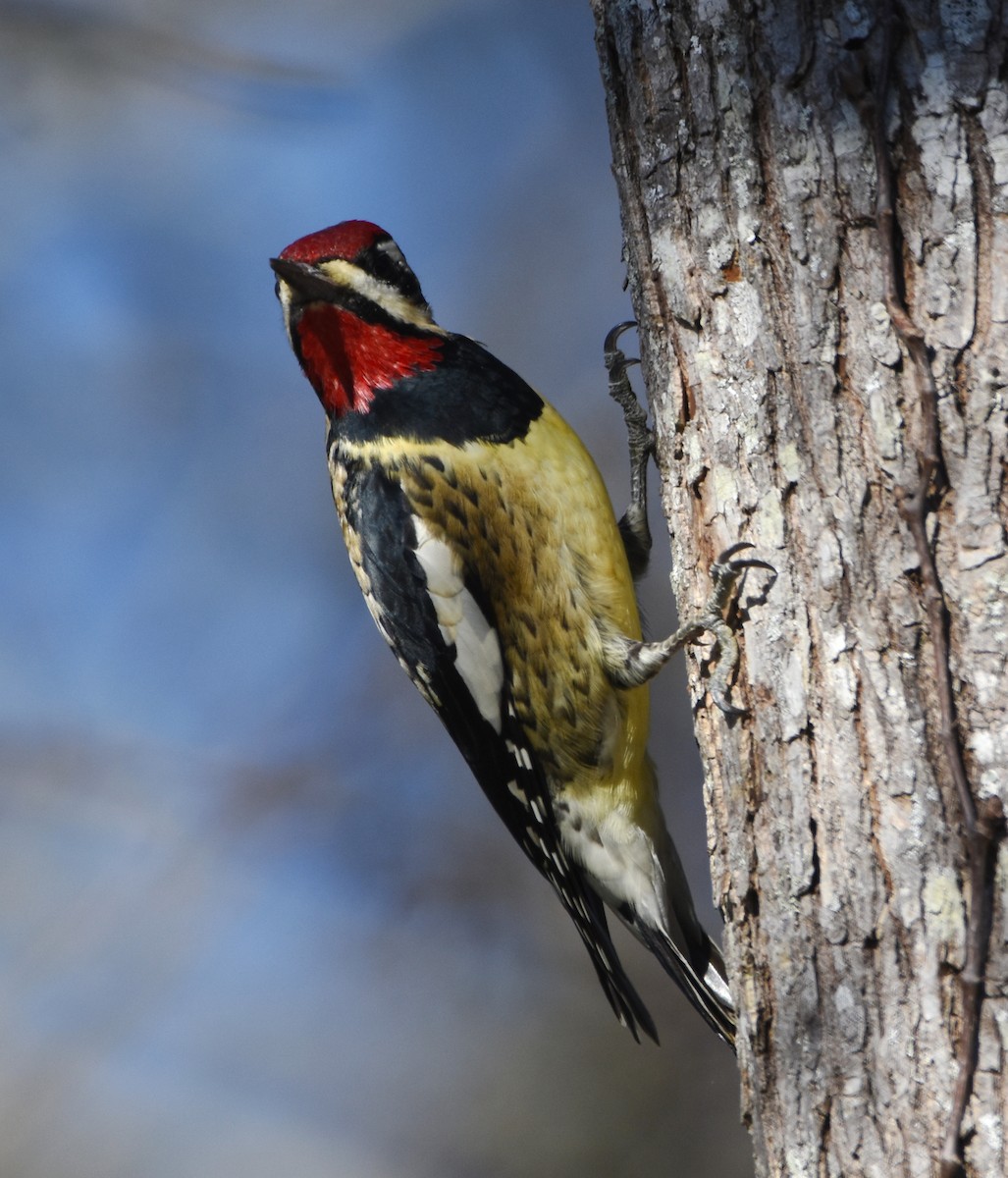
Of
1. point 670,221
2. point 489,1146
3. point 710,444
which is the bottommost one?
point 489,1146

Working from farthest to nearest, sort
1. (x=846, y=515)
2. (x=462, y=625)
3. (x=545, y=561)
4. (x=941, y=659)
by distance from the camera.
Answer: (x=462, y=625) → (x=545, y=561) → (x=846, y=515) → (x=941, y=659)

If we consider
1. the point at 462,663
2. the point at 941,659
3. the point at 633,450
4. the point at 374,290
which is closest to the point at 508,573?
the point at 462,663

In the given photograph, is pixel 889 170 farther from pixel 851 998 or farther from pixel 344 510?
pixel 344 510

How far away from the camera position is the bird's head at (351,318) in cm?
261

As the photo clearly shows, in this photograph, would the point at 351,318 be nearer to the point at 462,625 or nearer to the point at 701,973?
Result: the point at 462,625

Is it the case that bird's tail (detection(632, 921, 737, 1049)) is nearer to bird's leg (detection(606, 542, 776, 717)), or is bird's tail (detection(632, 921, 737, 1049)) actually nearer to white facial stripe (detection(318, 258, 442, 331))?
bird's leg (detection(606, 542, 776, 717))

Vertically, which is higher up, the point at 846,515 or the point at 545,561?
the point at 846,515

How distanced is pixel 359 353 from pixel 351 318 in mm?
77

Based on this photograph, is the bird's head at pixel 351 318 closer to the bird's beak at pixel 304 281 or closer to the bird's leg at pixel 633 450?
the bird's beak at pixel 304 281

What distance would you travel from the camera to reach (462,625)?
2547 millimetres

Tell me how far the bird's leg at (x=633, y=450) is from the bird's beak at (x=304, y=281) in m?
0.61

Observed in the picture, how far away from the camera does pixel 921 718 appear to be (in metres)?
1.58

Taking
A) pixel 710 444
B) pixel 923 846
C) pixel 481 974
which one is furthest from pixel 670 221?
pixel 481 974

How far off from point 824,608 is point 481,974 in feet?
11.2
